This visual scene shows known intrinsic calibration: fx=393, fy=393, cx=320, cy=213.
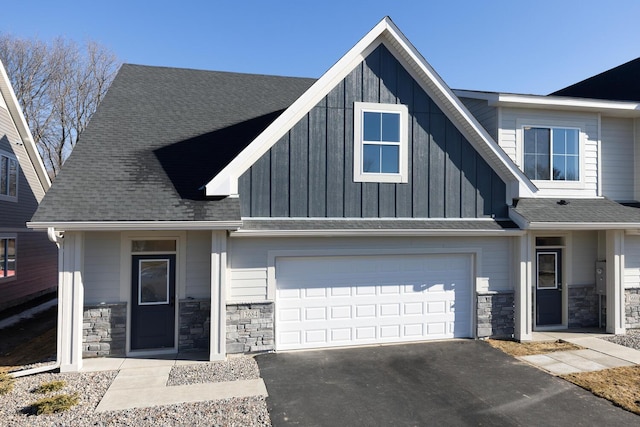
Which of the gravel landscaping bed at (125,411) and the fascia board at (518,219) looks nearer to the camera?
the gravel landscaping bed at (125,411)

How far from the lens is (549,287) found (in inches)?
401

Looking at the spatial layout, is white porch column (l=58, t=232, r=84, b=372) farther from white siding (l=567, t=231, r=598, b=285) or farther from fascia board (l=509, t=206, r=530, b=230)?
white siding (l=567, t=231, r=598, b=285)

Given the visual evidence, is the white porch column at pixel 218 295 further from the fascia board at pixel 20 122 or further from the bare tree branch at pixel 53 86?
the bare tree branch at pixel 53 86

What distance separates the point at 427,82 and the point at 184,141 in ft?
19.4

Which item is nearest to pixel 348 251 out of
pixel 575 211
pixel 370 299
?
pixel 370 299

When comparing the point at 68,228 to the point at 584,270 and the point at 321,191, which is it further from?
the point at 584,270

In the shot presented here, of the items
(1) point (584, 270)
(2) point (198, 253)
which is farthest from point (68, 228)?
(1) point (584, 270)

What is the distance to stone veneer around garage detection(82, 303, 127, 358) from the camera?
7785 mm

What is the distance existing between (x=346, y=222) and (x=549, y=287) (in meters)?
5.91

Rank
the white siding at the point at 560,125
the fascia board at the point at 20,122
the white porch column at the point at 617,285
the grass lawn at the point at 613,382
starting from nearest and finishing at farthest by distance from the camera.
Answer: the grass lawn at the point at 613,382
the white porch column at the point at 617,285
the white siding at the point at 560,125
the fascia board at the point at 20,122

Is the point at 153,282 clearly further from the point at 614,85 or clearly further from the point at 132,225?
the point at 614,85

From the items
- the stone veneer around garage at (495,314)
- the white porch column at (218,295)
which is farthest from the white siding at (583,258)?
the white porch column at (218,295)

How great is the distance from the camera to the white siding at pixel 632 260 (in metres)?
10.2

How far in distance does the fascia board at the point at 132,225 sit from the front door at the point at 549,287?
7829 mm
